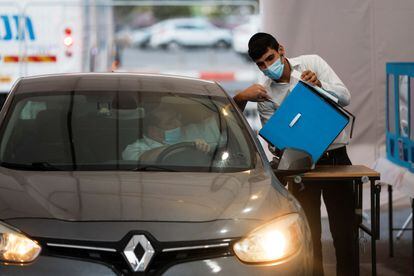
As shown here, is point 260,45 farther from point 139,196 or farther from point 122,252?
point 122,252

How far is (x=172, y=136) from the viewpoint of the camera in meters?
5.30

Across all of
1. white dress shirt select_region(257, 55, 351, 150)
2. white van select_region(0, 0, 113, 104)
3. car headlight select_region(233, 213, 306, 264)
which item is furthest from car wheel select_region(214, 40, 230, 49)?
car headlight select_region(233, 213, 306, 264)

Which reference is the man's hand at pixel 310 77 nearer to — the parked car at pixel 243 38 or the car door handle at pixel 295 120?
the car door handle at pixel 295 120

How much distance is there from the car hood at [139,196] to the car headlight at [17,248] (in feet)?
0.37

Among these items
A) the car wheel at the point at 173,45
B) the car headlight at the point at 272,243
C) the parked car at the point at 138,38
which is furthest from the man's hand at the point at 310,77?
the parked car at the point at 138,38

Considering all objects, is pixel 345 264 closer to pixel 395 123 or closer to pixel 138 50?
pixel 395 123

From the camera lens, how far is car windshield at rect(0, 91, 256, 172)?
197 inches

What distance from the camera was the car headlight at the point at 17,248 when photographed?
401 centimetres

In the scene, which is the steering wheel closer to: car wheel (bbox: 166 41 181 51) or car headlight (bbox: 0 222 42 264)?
car headlight (bbox: 0 222 42 264)

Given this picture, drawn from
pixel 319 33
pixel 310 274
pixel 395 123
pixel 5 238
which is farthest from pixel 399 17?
pixel 5 238

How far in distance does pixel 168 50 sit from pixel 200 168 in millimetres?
28677

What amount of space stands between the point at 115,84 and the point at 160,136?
0.52m

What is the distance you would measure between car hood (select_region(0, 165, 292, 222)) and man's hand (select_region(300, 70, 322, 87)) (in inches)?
52.7

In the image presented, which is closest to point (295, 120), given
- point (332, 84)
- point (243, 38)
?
point (332, 84)
